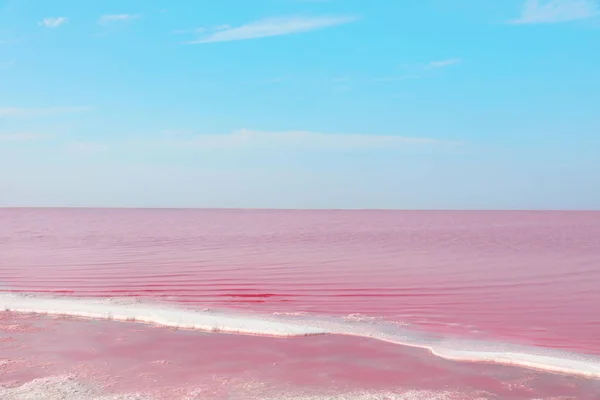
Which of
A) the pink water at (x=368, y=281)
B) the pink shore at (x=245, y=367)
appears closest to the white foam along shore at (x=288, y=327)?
the pink shore at (x=245, y=367)

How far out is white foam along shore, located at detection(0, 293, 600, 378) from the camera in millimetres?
7180

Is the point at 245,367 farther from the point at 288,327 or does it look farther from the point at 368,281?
the point at 368,281

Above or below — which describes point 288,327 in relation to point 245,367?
above

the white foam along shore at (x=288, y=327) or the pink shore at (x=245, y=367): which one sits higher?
the white foam along shore at (x=288, y=327)

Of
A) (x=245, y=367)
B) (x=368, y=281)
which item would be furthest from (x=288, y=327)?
(x=368, y=281)

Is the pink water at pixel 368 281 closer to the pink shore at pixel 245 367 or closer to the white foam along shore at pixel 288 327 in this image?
the white foam along shore at pixel 288 327

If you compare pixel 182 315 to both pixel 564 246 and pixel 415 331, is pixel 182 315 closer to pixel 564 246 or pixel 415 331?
pixel 415 331

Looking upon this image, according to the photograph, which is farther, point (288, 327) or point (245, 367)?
point (288, 327)

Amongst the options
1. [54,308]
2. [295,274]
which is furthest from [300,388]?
[295,274]

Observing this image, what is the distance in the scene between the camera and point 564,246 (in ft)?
89.5

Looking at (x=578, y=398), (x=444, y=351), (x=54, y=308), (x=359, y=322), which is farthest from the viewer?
(x=54, y=308)

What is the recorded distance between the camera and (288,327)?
348 inches

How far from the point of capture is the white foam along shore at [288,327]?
23.6ft

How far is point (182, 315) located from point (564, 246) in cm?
2266
